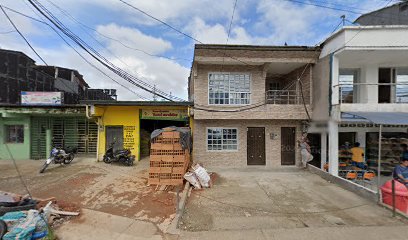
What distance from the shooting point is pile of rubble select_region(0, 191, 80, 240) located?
3.89 meters

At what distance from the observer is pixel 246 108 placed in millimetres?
9852

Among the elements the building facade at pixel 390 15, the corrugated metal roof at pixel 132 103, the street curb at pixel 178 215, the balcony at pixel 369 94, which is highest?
the building facade at pixel 390 15

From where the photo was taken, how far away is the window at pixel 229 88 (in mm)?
10164

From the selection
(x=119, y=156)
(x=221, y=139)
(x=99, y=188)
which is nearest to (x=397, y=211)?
(x=221, y=139)

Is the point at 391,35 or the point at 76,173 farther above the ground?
the point at 391,35

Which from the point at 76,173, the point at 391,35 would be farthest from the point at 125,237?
the point at 391,35

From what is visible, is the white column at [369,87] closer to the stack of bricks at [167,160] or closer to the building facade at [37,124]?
the stack of bricks at [167,160]

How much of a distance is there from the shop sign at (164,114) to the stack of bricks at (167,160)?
3.51m

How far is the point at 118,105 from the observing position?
422 inches

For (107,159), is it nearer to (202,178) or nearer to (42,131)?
(42,131)

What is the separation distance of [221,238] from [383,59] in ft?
35.4

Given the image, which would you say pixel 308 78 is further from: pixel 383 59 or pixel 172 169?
pixel 172 169

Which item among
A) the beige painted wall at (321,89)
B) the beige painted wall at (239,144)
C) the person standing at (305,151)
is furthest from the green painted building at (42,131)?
the beige painted wall at (321,89)

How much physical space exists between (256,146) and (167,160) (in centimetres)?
521
